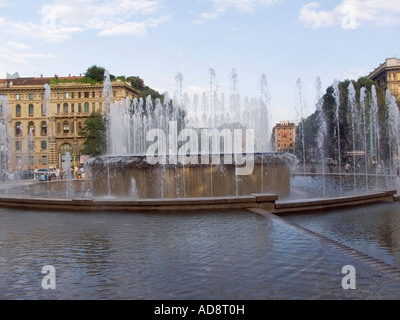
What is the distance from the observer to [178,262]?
5.44 meters

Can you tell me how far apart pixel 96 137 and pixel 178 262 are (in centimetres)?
5061

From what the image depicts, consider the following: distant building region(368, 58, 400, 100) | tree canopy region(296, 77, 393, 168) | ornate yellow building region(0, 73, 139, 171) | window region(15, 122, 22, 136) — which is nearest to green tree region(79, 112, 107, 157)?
ornate yellow building region(0, 73, 139, 171)

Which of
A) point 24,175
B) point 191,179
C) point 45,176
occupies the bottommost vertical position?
point 191,179

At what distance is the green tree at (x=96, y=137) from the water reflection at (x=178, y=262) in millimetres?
45601

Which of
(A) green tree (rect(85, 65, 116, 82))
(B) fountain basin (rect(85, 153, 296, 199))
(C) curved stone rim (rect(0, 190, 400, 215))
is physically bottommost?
(C) curved stone rim (rect(0, 190, 400, 215))

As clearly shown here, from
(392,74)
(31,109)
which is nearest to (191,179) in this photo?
(392,74)

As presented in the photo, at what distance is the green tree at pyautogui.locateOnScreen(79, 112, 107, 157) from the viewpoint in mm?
53344

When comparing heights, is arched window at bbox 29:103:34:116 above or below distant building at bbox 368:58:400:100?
below

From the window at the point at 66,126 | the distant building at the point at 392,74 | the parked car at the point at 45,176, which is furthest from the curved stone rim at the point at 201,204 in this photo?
the window at the point at 66,126

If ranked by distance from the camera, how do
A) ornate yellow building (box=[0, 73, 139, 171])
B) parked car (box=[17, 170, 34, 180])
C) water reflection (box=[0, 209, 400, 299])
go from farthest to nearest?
ornate yellow building (box=[0, 73, 139, 171]), parked car (box=[17, 170, 34, 180]), water reflection (box=[0, 209, 400, 299])

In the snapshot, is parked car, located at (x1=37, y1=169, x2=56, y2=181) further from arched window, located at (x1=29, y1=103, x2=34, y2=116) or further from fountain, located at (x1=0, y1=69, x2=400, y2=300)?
arched window, located at (x1=29, y1=103, x2=34, y2=116)

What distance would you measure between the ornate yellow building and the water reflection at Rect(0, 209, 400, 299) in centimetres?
6606

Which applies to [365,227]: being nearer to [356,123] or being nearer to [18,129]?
[356,123]

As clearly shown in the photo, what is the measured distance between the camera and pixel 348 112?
46.3 metres
